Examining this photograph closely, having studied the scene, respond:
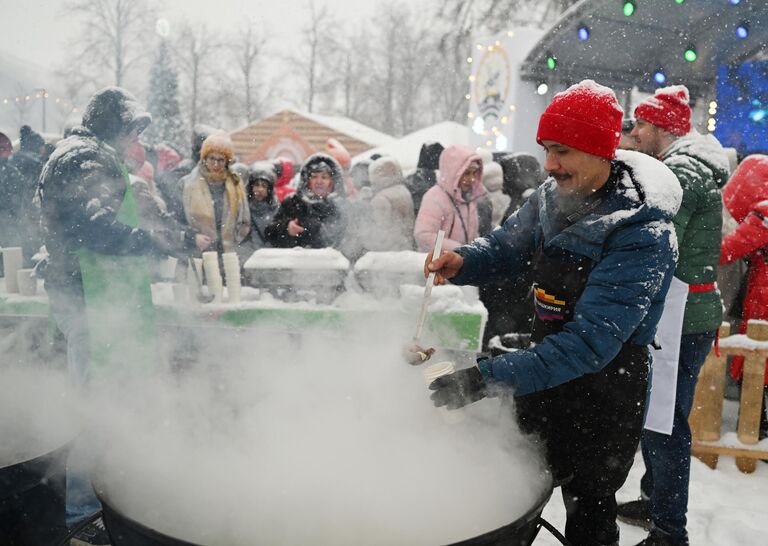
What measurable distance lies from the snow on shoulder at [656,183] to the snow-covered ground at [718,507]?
198cm

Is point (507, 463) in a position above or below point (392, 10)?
below

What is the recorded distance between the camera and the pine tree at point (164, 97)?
1905 cm

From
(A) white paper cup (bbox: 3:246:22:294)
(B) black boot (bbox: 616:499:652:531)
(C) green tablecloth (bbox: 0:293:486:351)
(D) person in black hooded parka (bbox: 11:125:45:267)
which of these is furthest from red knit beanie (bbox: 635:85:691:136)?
(D) person in black hooded parka (bbox: 11:125:45:267)

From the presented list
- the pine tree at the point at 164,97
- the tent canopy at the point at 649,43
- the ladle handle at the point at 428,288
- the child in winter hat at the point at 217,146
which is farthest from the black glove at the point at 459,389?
the pine tree at the point at 164,97

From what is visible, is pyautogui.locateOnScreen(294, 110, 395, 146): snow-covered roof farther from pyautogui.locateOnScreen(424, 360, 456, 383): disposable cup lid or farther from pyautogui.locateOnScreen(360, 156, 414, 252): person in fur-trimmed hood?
pyautogui.locateOnScreen(424, 360, 456, 383): disposable cup lid

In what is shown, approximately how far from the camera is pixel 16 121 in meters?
12.4

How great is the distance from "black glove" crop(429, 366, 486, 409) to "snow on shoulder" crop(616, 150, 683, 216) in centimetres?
72

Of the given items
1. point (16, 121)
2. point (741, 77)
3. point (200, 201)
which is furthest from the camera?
point (16, 121)

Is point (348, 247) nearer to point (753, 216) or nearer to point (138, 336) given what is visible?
point (138, 336)

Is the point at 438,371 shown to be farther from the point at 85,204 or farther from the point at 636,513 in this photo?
the point at 636,513

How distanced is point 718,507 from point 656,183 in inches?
97.7

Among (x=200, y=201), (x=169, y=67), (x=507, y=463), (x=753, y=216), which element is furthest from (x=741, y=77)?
(x=169, y=67)

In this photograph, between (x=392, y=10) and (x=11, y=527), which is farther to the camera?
(x=392, y=10)

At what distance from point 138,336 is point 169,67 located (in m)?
19.5
